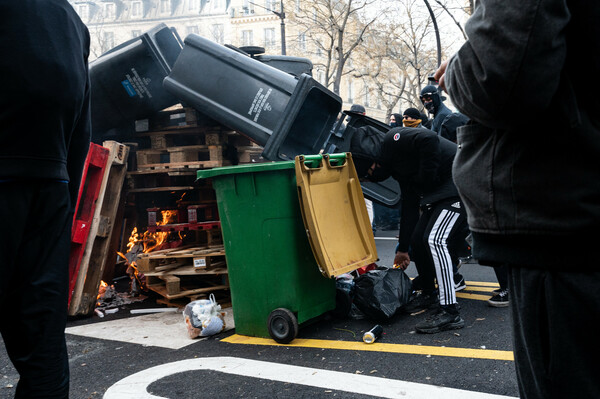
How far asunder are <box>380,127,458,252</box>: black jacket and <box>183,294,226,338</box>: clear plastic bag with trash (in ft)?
6.49

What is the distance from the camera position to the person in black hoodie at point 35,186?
1.81 m

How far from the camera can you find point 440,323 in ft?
13.1

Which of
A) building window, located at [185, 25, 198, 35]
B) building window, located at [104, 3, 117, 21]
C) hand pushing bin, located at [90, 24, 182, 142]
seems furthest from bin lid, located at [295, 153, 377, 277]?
building window, located at [104, 3, 117, 21]

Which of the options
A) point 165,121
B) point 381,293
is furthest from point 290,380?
point 165,121

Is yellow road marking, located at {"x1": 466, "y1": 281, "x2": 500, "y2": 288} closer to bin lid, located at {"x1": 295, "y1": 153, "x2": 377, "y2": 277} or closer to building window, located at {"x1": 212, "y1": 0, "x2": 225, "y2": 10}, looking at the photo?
bin lid, located at {"x1": 295, "y1": 153, "x2": 377, "y2": 277}

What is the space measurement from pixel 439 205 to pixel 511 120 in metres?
3.43

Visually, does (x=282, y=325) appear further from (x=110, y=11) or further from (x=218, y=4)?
(x=218, y=4)

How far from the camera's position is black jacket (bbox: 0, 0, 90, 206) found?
181cm

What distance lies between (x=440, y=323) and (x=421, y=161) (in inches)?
52.4

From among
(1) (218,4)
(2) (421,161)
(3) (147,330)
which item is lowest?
(3) (147,330)

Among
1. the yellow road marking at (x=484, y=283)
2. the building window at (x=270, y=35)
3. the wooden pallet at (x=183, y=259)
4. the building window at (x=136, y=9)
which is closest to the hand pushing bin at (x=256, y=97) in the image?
the wooden pallet at (x=183, y=259)

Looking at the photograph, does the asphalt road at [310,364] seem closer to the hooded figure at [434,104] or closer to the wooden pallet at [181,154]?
the wooden pallet at [181,154]

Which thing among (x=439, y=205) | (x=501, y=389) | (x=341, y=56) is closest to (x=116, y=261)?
(x=439, y=205)

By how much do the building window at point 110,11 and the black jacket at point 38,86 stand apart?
3794cm
